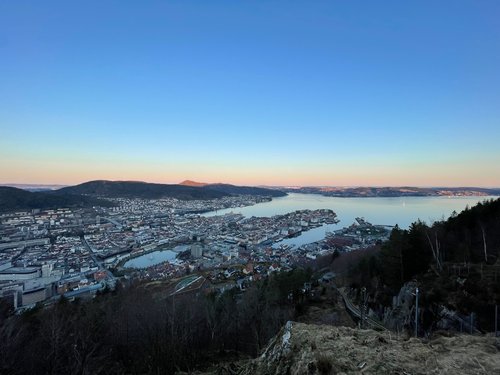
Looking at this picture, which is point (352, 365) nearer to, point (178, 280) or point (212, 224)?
point (178, 280)

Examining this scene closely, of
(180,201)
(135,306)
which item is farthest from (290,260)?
(180,201)

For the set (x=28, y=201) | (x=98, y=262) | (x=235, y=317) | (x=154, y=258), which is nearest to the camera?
(x=235, y=317)

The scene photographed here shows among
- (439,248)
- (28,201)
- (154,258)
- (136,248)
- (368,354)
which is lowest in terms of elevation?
(154,258)

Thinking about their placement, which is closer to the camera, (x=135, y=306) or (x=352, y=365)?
(x=352, y=365)

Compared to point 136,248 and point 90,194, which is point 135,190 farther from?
point 136,248

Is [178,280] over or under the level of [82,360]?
under

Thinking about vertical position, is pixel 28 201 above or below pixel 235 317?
above

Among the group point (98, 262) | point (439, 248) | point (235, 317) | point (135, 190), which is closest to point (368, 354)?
point (235, 317)

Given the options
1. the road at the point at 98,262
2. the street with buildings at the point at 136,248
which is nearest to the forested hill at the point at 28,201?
the street with buildings at the point at 136,248

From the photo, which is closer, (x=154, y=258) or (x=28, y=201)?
(x=154, y=258)
